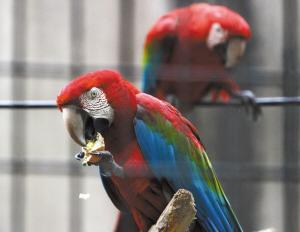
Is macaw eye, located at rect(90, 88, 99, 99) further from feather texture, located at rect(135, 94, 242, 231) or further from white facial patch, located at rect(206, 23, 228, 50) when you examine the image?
white facial patch, located at rect(206, 23, 228, 50)

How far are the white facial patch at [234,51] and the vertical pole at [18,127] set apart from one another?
0.62 m

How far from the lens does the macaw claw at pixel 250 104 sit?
1712 millimetres

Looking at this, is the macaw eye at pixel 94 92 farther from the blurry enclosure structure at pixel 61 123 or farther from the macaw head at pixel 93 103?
the blurry enclosure structure at pixel 61 123

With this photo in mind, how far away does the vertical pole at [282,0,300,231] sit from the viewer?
1.73 m

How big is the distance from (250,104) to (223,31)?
0.20 m

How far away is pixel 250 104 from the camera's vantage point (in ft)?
5.73

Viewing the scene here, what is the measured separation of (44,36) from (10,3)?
4.5 inches

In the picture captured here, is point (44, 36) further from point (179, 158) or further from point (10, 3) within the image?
point (179, 158)

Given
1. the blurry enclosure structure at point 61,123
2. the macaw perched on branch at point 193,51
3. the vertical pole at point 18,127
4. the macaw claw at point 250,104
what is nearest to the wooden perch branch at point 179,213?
the macaw claw at point 250,104

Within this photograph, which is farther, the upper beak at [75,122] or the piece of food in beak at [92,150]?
the upper beak at [75,122]

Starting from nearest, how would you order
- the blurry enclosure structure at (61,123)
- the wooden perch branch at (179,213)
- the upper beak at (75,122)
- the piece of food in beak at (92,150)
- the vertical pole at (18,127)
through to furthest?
the wooden perch branch at (179,213)
the piece of food in beak at (92,150)
the upper beak at (75,122)
the blurry enclosure structure at (61,123)
the vertical pole at (18,127)

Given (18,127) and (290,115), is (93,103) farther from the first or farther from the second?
(18,127)

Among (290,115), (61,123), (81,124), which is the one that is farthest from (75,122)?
(61,123)

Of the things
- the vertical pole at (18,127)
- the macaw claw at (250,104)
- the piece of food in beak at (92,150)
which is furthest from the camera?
the vertical pole at (18,127)
